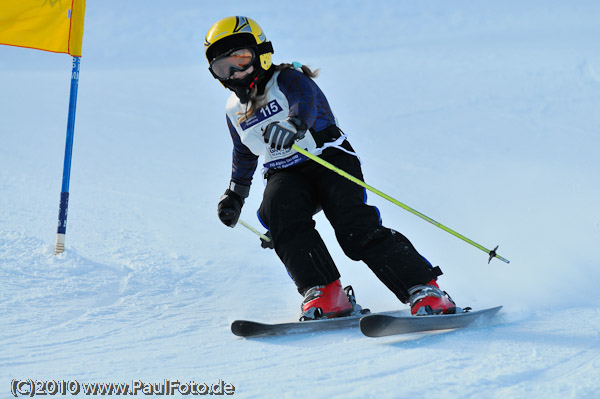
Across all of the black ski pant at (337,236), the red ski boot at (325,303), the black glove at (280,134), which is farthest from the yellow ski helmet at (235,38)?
the red ski boot at (325,303)

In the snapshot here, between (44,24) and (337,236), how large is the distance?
3.30 m

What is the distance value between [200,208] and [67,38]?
8.01 feet

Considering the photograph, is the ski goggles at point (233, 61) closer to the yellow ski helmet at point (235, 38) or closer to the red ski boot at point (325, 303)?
the yellow ski helmet at point (235, 38)

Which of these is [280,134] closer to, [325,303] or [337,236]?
[337,236]

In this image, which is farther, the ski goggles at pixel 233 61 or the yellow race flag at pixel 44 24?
the yellow race flag at pixel 44 24

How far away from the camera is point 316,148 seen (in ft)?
11.5

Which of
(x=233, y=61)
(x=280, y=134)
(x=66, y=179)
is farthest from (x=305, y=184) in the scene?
(x=66, y=179)

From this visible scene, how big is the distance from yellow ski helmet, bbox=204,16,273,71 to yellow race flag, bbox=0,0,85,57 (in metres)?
2.26

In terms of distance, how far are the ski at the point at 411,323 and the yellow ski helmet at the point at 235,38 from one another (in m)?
1.53

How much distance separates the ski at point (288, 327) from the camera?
9.86 feet

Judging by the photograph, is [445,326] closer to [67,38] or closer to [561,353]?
[561,353]

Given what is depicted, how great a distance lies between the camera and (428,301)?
3094 millimetres

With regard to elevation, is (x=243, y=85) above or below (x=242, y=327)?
above

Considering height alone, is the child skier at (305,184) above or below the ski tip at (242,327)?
above
